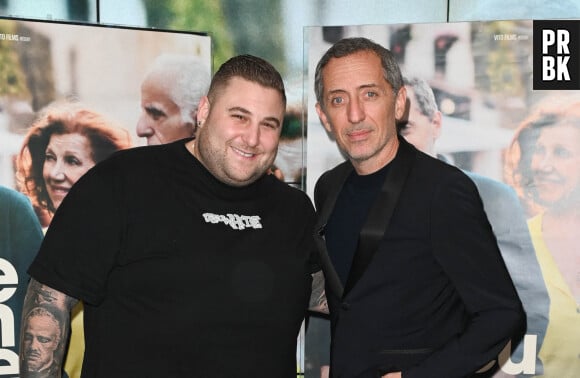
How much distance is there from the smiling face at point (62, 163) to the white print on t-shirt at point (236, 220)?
130cm

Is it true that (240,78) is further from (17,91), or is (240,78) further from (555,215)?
(555,215)

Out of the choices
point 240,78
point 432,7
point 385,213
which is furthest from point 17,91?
point 432,7

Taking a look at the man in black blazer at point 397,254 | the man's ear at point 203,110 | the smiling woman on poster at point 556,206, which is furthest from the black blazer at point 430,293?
the smiling woman on poster at point 556,206

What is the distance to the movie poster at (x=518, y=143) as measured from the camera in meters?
2.91

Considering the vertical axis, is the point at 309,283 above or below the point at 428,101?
below

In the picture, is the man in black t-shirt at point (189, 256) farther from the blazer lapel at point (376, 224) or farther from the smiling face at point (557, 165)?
the smiling face at point (557, 165)

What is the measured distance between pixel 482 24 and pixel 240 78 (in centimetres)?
158

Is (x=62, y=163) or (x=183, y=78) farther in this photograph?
(x=183, y=78)

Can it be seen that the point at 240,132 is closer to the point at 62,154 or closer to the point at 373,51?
the point at 373,51

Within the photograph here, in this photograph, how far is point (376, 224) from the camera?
1750 millimetres

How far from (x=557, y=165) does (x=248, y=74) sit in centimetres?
180

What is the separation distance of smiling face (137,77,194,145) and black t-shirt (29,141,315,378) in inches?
45.3

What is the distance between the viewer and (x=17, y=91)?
274 centimetres

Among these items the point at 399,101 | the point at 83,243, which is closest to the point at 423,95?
the point at 399,101
